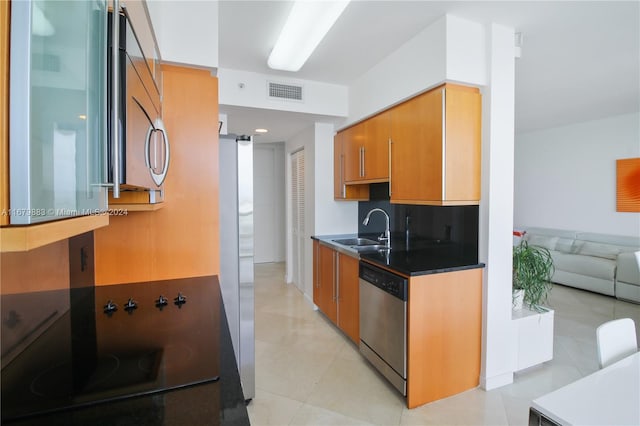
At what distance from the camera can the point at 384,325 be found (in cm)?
227

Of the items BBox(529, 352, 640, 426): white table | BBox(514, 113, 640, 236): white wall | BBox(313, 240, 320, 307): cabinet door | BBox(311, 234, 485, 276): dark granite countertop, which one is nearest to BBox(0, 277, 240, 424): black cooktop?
BBox(529, 352, 640, 426): white table

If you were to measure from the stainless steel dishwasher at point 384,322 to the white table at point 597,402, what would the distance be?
3.40 ft

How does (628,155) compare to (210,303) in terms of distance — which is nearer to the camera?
(210,303)

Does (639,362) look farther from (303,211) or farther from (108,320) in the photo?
(303,211)

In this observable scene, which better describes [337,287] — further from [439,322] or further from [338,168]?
[338,168]

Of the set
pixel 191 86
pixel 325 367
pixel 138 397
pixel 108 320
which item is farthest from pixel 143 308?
pixel 325 367

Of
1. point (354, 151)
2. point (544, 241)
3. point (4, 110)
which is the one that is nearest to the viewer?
point (4, 110)

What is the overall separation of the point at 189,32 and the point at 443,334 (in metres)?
2.44

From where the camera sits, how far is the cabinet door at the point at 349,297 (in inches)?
111

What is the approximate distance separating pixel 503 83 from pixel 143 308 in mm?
2548

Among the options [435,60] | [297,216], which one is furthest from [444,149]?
[297,216]

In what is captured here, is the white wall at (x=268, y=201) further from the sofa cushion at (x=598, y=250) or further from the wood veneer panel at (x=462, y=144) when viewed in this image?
the sofa cushion at (x=598, y=250)

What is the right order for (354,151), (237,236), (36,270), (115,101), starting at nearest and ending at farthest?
(115,101) < (36,270) < (237,236) < (354,151)

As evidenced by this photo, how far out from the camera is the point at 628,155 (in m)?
4.54
